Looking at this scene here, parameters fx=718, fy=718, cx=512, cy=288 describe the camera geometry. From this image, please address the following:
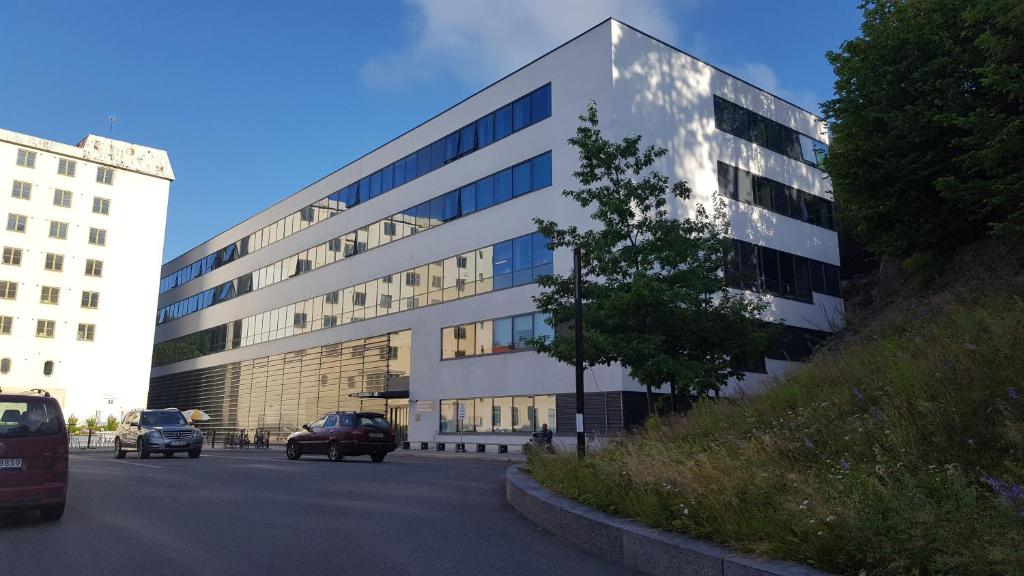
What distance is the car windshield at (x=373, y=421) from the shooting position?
77.9 feet

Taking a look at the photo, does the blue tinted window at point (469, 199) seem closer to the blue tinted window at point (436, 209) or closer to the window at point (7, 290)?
the blue tinted window at point (436, 209)

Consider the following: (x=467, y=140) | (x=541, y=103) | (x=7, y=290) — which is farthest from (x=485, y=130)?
(x=7, y=290)

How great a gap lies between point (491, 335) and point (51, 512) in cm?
2470

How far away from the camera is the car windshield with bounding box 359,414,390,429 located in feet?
77.9

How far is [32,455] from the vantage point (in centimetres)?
863

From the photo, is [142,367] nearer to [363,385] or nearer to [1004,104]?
[363,385]

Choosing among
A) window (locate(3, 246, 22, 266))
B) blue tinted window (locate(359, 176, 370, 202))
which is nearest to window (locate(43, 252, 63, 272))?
window (locate(3, 246, 22, 266))

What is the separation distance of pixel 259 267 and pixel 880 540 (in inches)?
2178

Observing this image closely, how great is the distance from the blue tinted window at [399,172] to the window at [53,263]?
111 feet

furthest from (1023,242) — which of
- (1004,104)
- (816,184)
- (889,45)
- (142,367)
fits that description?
(142,367)

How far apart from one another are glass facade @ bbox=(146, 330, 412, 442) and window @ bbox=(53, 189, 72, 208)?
17.1m

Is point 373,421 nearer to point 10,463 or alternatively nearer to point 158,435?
point 158,435

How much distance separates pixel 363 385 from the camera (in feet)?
135

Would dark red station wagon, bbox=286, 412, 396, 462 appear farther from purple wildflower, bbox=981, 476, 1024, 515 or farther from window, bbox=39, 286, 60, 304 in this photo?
window, bbox=39, 286, 60, 304
